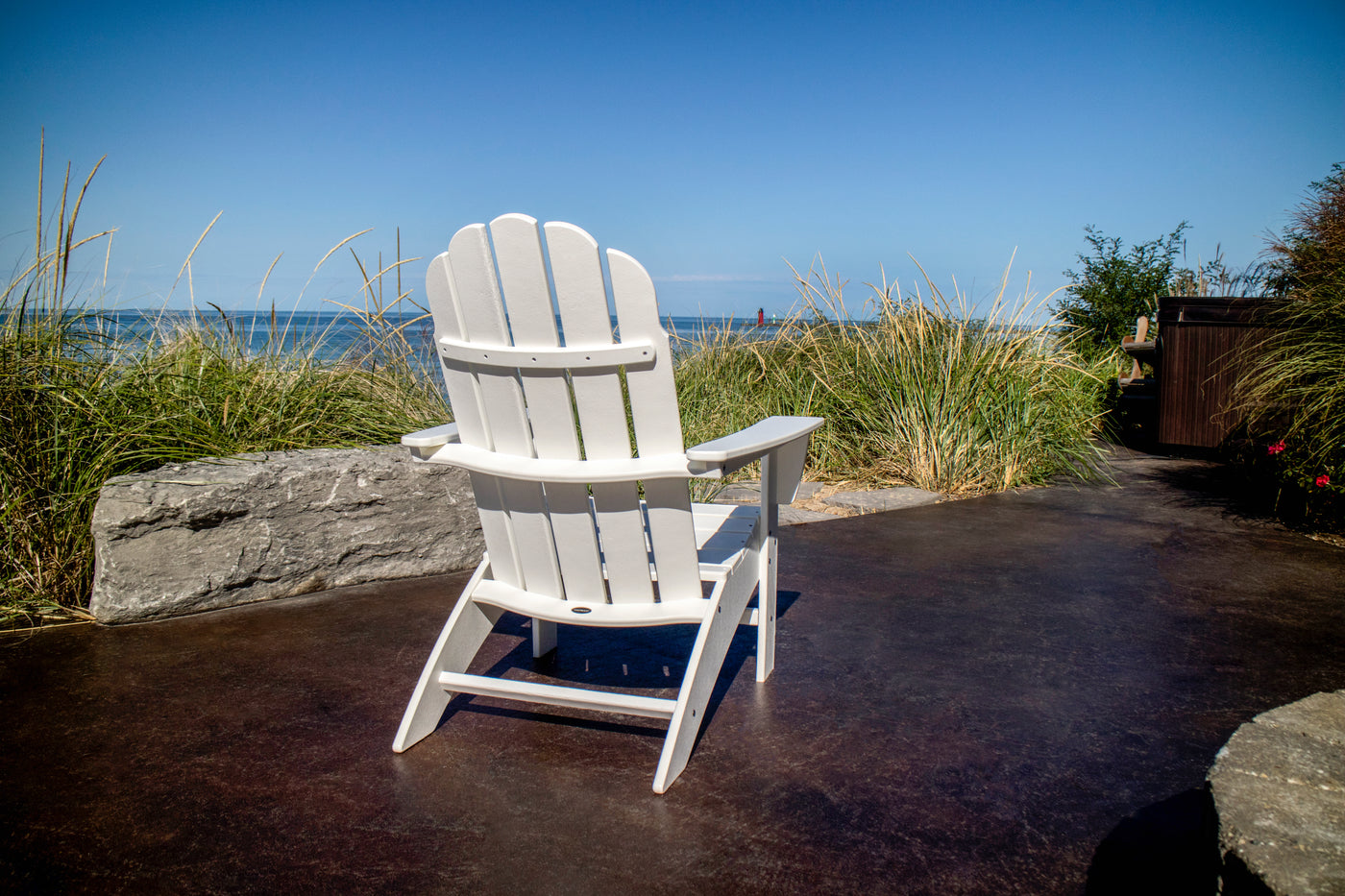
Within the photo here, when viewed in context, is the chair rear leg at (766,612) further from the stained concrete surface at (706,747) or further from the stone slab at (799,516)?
the stone slab at (799,516)

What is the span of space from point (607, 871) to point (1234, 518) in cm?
374

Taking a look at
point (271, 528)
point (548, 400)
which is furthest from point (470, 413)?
point (271, 528)

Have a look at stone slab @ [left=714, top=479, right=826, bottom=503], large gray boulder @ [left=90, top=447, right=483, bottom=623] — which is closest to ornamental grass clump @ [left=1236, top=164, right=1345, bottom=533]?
stone slab @ [left=714, top=479, right=826, bottom=503]

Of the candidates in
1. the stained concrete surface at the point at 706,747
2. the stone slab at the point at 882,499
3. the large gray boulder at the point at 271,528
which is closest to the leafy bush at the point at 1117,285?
the stone slab at the point at 882,499

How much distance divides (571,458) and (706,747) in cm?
76

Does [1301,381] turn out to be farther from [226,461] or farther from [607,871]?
[226,461]

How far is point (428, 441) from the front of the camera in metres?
1.96

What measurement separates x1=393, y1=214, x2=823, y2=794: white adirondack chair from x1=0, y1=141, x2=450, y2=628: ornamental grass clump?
1581 millimetres

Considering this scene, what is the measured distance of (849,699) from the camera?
2141mm

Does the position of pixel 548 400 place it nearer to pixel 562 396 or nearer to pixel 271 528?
pixel 562 396

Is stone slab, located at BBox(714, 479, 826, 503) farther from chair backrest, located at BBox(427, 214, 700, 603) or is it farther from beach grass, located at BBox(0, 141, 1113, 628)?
chair backrest, located at BBox(427, 214, 700, 603)

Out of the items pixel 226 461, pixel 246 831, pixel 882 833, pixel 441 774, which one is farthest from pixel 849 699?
pixel 226 461

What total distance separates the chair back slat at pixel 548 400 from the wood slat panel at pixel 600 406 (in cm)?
3

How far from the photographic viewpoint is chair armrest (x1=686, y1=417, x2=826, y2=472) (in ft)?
5.48
